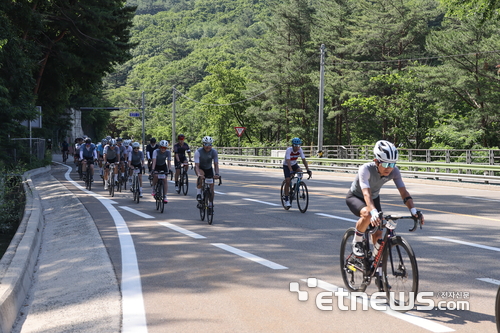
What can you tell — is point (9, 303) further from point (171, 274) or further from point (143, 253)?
point (143, 253)

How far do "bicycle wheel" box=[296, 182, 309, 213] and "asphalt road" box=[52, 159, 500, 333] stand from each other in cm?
25

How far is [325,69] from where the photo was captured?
57531 mm

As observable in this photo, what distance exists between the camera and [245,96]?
6925 centimetres

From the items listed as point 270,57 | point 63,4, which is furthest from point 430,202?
point 270,57

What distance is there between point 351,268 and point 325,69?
175 feet

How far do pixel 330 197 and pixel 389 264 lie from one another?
11.8m

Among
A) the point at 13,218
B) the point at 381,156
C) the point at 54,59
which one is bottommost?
the point at 13,218

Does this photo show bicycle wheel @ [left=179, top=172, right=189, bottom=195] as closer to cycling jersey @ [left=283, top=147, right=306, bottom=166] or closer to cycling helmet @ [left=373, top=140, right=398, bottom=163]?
cycling jersey @ [left=283, top=147, right=306, bottom=166]

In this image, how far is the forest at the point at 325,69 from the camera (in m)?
28.2

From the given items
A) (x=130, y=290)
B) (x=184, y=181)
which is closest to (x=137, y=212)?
(x=184, y=181)

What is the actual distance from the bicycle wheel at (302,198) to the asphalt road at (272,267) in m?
0.25

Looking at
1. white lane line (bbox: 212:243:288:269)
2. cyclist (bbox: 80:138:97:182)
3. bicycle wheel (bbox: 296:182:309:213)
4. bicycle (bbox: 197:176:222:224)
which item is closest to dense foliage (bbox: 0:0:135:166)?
cyclist (bbox: 80:138:97:182)

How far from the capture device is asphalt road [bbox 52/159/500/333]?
4934mm

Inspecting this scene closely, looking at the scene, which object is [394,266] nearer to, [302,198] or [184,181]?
[302,198]
